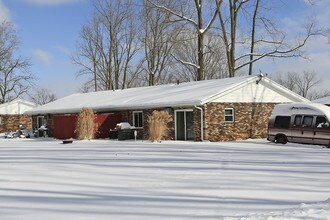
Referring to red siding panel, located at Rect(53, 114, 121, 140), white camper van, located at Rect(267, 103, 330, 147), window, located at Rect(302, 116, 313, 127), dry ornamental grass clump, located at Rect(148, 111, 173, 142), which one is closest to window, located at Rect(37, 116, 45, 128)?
red siding panel, located at Rect(53, 114, 121, 140)

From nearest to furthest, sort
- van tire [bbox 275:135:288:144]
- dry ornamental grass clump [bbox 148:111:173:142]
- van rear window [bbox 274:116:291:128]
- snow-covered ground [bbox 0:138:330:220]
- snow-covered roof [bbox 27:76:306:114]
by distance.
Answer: snow-covered ground [bbox 0:138:330:220] → van rear window [bbox 274:116:291:128] → van tire [bbox 275:135:288:144] → dry ornamental grass clump [bbox 148:111:173:142] → snow-covered roof [bbox 27:76:306:114]

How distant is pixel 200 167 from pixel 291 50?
27.3 metres

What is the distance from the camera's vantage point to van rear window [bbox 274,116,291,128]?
70.3ft

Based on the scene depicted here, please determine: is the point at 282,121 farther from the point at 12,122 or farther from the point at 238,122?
the point at 12,122

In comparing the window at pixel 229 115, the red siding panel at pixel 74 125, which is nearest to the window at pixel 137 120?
the red siding panel at pixel 74 125

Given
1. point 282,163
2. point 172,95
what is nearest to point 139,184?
point 282,163

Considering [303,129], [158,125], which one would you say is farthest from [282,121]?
[158,125]

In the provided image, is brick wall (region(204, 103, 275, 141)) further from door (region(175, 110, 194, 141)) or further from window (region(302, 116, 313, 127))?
window (region(302, 116, 313, 127))

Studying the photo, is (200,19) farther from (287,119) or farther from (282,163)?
(282,163)

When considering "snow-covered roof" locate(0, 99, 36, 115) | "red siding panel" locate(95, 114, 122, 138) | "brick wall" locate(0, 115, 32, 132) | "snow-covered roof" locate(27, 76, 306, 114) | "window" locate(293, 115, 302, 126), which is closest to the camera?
"window" locate(293, 115, 302, 126)

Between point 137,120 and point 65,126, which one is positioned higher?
point 137,120

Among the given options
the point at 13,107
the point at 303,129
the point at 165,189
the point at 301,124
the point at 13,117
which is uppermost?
the point at 13,107

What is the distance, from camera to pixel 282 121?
21672 mm

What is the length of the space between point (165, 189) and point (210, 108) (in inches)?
645
